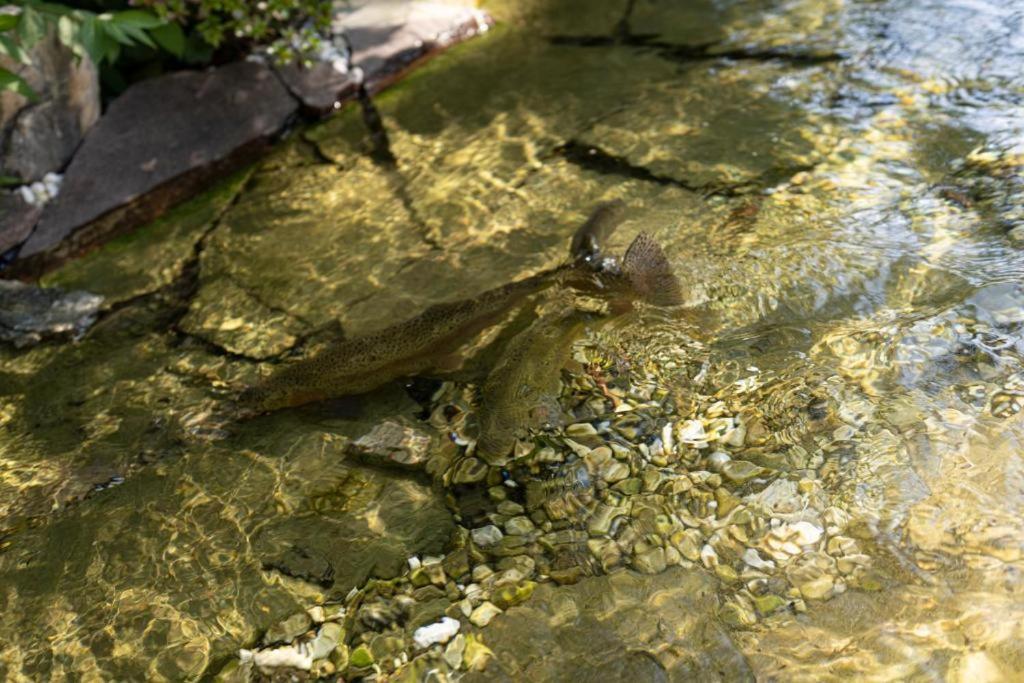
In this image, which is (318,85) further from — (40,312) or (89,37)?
(40,312)

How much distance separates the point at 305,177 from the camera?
5.91 metres

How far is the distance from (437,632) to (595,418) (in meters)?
1.17

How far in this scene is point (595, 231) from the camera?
4.49 m

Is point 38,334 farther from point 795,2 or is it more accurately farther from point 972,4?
→ point 972,4

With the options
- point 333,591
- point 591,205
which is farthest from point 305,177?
point 333,591

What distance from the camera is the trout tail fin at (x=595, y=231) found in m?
4.34

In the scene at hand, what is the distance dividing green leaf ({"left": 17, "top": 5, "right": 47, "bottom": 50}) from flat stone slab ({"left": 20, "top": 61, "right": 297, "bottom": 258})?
1481 mm

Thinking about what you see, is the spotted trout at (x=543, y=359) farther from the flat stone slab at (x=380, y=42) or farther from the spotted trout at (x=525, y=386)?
the flat stone slab at (x=380, y=42)

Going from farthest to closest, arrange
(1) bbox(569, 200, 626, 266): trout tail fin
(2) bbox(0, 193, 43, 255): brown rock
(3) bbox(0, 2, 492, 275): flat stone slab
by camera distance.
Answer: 1. (3) bbox(0, 2, 492, 275): flat stone slab
2. (2) bbox(0, 193, 43, 255): brown rock
3. (1) bbox(569, 200, 626, 266): trout tail fin

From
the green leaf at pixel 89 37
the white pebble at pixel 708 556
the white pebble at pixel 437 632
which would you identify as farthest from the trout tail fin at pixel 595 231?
the green leaf at pixel 89 37

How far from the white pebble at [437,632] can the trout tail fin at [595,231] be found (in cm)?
205

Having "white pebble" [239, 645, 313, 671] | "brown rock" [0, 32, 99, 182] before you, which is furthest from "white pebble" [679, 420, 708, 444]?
"brown rock" [0, 32, 99, 182]

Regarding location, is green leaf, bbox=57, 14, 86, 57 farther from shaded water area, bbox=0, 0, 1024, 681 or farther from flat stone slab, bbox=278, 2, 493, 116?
flat stone slab, bbox=278, 2, 493, 116

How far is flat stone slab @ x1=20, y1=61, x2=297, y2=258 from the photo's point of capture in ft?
18.3
